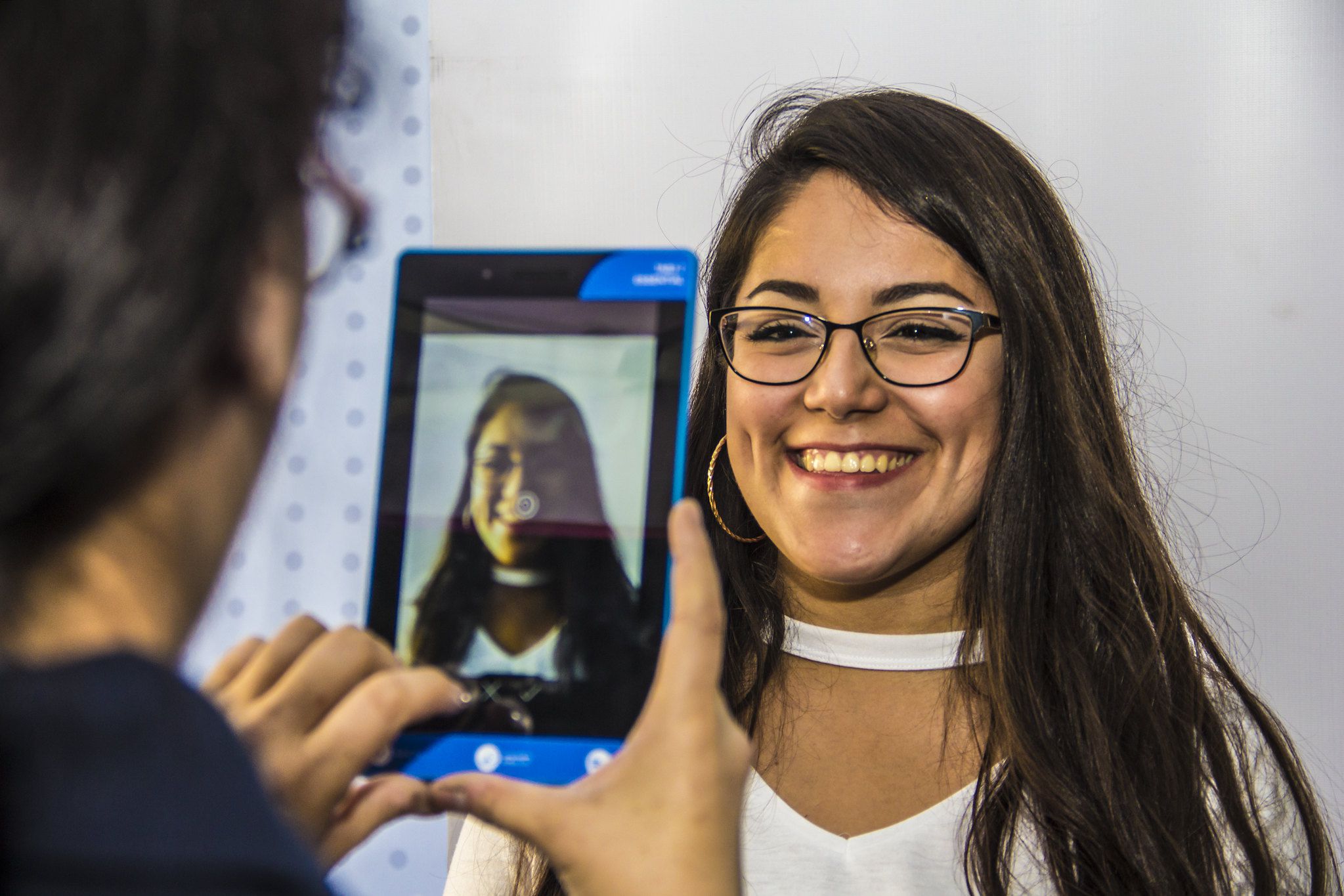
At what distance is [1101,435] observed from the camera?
1.15m

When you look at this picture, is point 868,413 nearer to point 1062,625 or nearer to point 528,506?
point 1062,625

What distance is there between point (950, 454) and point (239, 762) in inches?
35.3

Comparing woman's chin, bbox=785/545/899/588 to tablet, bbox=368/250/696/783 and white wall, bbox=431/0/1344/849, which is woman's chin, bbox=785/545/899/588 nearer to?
tablet, bbox=368/250/696/783

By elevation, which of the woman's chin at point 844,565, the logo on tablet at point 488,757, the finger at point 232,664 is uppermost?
the finger at point 232,664

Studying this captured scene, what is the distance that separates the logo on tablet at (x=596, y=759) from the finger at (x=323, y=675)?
0.14 metres

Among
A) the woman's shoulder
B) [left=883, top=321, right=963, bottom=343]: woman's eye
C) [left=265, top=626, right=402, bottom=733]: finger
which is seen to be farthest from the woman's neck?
[left=265, top=626, right=402, bottom=733]: finger

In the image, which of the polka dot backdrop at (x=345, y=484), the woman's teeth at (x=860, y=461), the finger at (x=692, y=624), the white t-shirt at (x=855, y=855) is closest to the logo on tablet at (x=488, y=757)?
the finger at (x=692, y=624)

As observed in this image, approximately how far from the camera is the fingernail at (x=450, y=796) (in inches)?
24.2

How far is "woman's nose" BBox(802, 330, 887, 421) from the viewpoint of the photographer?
3.55 ft

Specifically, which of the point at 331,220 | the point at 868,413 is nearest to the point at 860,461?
the point at 868,413

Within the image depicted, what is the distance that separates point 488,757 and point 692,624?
0.58ft

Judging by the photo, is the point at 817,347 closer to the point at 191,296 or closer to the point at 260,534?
the point at 191,296

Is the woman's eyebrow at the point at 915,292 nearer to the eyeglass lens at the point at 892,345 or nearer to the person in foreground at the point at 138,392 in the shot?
the eyeglass lens at the point at 892,345

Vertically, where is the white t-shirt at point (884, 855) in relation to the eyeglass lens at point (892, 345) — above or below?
below
